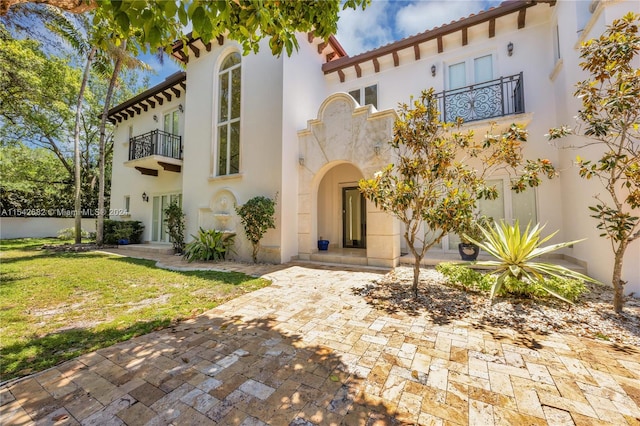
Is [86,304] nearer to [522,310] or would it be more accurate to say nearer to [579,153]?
[522,310]

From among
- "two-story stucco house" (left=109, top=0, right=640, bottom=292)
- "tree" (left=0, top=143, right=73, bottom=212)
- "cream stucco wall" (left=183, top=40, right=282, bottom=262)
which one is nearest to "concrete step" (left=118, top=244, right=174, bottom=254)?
"cream stucco wall" (left=183, top=40, right=282, bottom=262)

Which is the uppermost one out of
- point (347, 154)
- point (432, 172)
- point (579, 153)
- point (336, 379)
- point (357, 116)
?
point (357, 116)

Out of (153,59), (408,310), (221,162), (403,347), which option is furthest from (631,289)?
(153,59)

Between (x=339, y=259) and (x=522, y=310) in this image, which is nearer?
(x=522, y=310)

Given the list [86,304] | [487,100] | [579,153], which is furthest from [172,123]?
[579,153]

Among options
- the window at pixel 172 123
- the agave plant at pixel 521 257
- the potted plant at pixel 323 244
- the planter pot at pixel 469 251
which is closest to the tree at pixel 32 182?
the window at pixel 172 123

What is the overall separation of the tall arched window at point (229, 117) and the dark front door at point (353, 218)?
4.73 metres

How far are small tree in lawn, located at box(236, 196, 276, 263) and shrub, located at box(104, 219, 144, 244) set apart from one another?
9204mm

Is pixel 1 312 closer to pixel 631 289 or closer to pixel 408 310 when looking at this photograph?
pixel 408 310

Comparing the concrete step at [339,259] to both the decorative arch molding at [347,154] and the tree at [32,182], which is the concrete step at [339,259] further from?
the tree at [32,182]

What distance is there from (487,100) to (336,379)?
31.7ft

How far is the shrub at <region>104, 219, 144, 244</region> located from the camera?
13484 mm

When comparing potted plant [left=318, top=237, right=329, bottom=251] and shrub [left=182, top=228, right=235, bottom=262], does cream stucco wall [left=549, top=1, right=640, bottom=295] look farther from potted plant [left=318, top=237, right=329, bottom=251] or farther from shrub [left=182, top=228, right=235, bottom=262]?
shrub [left=182, top=228, right=235, bottom=262]

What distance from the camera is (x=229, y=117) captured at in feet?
33.1
